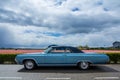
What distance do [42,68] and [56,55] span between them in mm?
1518

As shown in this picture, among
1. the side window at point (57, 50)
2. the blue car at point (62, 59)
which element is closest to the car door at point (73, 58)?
the blue car at point (62, 59)

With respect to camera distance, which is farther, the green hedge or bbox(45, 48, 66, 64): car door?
the green hedge

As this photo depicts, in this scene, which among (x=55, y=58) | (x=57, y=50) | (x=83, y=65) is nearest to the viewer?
(x=55, y=58)

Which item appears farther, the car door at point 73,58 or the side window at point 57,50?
the side window at point 57,50

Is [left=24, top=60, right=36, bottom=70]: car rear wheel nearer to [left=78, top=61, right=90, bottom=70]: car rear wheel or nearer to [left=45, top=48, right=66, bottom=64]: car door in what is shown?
[left=45, top=48, right=66, bottom=64]: car door

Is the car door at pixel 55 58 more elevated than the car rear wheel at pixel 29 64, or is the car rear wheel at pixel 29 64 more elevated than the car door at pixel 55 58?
the car door at pixel 55 58

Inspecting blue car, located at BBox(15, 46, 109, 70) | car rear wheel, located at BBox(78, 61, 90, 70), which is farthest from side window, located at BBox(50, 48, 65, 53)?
car rear wheel, located at BBox(78, 61, 90, 70)

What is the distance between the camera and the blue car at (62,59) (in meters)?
12.4

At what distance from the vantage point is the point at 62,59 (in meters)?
12.4

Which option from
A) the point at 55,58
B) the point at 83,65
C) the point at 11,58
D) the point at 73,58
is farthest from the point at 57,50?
the point at 11,58

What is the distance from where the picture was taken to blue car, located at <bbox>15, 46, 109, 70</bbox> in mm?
12412

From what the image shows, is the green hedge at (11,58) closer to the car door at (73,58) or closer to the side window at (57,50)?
the car door at (73,58)

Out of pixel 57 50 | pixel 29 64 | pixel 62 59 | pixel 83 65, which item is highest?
pixel 57 50

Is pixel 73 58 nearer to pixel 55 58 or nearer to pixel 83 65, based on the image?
pixel 83 65
